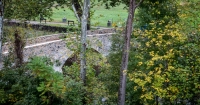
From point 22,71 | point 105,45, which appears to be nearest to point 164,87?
point 22,71

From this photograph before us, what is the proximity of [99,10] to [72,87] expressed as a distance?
31.4 m

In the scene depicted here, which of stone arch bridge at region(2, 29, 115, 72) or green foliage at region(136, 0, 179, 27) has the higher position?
green foliage at region(136, 0, 179, 27)

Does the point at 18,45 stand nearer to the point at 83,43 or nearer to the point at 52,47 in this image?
the point at 52,47

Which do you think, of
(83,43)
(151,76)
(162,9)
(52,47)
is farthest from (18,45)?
(151,76)

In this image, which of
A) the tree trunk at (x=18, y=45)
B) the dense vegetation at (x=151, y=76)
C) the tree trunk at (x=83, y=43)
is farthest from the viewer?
the tree trunk at (x=18, y=45)

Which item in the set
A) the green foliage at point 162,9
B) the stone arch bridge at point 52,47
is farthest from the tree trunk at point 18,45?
the green foliage at point 162,9

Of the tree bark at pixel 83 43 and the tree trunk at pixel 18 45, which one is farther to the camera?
the tree trunk at pixel 18 45

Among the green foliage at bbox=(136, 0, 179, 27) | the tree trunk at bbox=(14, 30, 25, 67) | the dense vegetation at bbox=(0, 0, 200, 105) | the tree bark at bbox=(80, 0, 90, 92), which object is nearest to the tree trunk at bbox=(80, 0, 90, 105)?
the tree bark at bbox=(80, 0, 90, 92)

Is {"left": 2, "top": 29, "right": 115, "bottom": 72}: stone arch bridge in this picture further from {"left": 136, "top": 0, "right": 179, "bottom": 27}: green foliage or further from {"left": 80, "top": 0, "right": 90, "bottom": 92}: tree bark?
{"left": 136, "top": 0, "right": 179, "bottom": 27}: green foliage

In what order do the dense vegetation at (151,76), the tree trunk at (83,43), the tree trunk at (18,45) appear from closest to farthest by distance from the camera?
the dense vegetation at (151,76) → the tree trunk at (83,43) → the tree trunk at (18,45)

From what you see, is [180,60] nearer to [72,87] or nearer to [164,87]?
[164,87]

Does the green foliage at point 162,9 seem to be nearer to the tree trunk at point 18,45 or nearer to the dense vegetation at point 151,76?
the dense vegetation at point 151,76

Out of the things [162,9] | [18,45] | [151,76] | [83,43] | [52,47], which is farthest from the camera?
[52,47]

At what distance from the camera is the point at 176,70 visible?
9.52m
